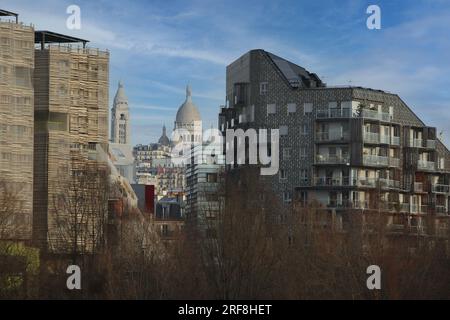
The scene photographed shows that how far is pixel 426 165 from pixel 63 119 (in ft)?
89.4

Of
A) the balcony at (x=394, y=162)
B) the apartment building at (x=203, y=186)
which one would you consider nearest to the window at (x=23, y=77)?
the apartment building at (x=203, y=186)

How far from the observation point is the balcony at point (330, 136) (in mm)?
89500

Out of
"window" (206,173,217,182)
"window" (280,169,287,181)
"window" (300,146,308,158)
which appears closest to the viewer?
"window" (300,146,308,158)

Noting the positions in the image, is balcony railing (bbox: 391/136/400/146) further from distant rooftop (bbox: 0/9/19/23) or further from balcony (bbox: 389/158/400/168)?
distant rooftop (bbox: 0/9/19/23)

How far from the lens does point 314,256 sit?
6788 cm

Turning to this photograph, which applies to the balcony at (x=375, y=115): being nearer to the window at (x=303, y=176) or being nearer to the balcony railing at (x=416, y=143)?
the balcony railing at (x=416, y=143)

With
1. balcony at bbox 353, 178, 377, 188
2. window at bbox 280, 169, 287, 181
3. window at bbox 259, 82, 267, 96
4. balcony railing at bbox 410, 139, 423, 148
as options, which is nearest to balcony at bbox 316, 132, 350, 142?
balcony at bbox 353, 178, 377, 188

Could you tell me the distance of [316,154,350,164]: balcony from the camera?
8938cm

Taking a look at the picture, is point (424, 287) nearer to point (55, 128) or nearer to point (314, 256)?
point (314, 256)

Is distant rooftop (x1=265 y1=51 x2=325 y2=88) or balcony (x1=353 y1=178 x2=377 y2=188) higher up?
distant rooftop (x1=265 y1=51 x2=325 y2=88)

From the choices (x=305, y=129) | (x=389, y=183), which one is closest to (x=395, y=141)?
(x=389, y=183)

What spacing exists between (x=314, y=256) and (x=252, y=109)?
2710 centimetres

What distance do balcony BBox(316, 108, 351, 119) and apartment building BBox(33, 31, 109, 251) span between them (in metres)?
15.5
